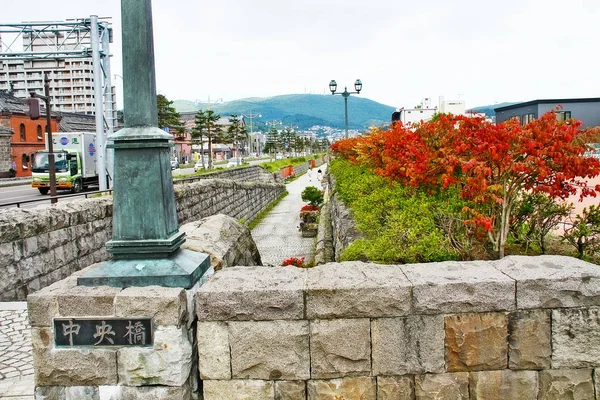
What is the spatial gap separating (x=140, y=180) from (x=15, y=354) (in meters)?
3.61

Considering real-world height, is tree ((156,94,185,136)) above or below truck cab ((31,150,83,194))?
above

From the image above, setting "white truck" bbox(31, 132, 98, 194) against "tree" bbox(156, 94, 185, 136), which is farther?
"tree" bbox(156, 94, 185, 136)

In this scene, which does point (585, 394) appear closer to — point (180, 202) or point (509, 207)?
point (509, 207)

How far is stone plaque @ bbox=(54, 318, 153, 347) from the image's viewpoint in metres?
3.11

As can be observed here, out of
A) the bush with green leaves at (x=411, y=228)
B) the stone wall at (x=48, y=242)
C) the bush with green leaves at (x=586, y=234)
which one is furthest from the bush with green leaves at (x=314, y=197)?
the bush with green leaves at (x=586, y=234)

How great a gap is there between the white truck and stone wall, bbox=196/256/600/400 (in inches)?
1029

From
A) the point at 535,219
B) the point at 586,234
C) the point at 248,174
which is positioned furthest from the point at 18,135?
the point at 586,234

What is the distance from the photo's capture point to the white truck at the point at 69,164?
85.9 ft

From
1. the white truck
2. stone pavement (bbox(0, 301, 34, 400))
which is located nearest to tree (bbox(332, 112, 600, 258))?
stone pavement (bbox(0, 301, 34, 400))

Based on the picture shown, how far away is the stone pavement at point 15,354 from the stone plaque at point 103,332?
1.79m

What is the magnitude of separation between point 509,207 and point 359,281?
2.60 m

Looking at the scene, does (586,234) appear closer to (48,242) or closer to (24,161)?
(48,242)

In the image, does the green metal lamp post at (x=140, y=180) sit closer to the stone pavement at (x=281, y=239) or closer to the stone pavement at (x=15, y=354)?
the stone pavement at (x=15, y=354)

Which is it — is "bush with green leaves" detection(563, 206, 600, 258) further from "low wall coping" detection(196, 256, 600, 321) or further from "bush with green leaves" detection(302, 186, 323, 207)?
"bush with green leaves" detection(302, 186, 323, 207)
